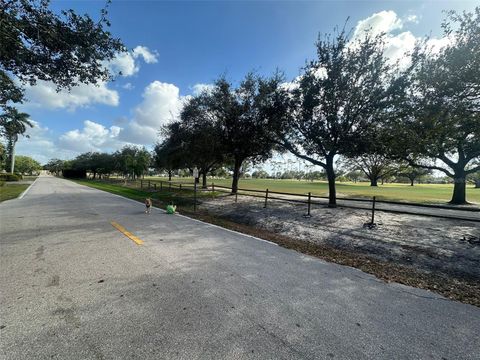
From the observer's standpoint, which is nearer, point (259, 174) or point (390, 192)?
point (390, 192)

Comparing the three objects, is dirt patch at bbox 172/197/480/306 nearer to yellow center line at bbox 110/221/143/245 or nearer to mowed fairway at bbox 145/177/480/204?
yellow center line at bbox 110/221/143/245

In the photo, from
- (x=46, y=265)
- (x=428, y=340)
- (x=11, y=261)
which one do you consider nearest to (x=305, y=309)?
(x=428, y=340)

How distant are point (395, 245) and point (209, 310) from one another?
6.31 metres

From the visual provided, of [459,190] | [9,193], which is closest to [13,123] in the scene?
[9,193]

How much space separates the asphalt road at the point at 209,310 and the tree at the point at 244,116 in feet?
43.5

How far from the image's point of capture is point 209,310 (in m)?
3.18

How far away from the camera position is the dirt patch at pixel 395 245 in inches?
194

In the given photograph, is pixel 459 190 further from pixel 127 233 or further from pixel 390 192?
pixel 127 233

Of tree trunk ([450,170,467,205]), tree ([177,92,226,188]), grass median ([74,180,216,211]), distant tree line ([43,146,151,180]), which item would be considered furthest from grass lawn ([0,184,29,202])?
tree trunk ([450,170,467,205])

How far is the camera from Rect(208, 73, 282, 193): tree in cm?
1708

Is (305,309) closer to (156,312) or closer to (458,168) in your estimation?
(156,312)

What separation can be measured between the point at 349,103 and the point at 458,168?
1460 centimetres

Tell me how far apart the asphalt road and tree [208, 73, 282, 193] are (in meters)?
13.3

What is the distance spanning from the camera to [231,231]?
8320 millimetres
